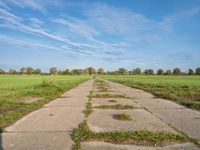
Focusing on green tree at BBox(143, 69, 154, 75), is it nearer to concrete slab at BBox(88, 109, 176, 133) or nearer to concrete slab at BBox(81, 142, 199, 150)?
concrete slab at BBox(88, 109, 176, 133)

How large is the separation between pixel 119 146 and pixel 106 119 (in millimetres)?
3197

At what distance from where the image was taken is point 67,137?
20.2 feet

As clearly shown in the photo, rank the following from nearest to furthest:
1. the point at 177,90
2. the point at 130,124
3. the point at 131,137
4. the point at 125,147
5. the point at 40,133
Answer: the point at 125,147 < the point at 131,137 < the point at 40,133 < the point at 130,124 < the point at 177,90

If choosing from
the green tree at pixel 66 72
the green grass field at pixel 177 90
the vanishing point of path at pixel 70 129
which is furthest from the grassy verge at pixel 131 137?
the green tree at pixel 66 72

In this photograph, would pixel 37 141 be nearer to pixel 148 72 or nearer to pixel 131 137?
pixel 131 137

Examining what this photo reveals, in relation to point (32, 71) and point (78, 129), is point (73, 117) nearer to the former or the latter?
point (78, 129)

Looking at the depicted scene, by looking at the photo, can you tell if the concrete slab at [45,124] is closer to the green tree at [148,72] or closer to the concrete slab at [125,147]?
the concrete slab at [125,147]

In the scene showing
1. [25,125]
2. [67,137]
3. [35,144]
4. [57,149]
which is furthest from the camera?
[25,125]

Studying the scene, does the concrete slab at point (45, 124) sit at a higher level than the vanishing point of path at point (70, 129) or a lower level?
lower

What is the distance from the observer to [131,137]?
6.12 metres

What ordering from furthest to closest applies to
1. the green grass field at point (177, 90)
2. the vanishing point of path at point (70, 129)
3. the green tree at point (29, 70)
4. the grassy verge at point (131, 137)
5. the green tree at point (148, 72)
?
the green tree at point (148, 72), the green tree at point (29, 70), the green grass field at point (177, 90), the grassy verge at point (131, 137), the vanishing point of path at point (70, 129)

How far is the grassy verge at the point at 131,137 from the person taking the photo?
18.9 ft

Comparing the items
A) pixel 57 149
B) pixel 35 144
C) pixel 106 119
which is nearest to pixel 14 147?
pixel 35 144

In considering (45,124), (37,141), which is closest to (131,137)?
(37,141)
